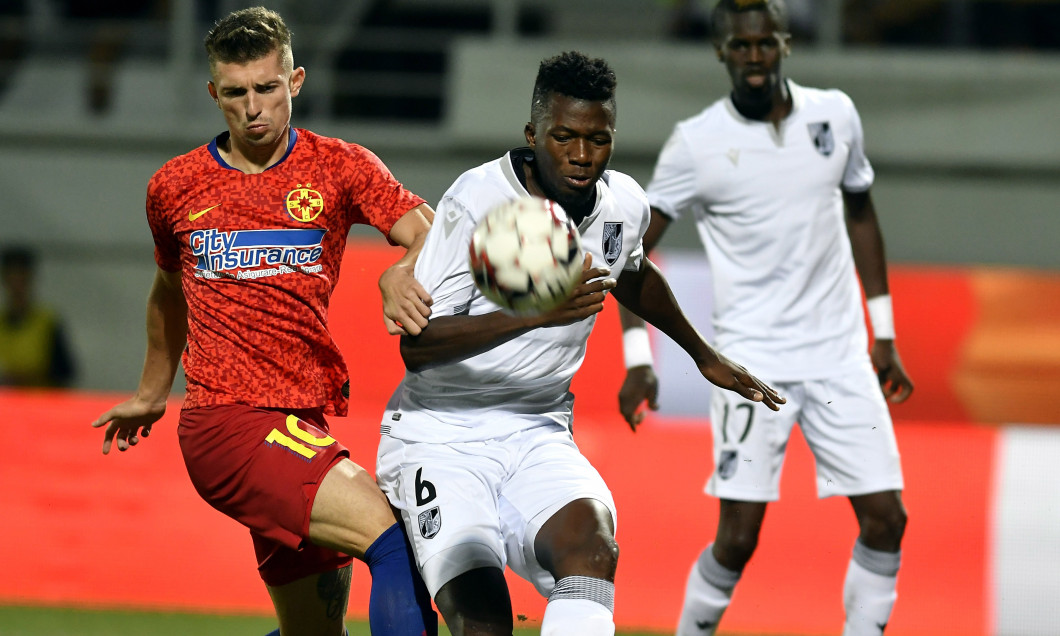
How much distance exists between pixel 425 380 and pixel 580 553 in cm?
69

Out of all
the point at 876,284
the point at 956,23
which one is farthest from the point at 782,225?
the point at 956,23

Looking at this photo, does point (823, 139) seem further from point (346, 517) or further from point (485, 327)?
point (346, 517)

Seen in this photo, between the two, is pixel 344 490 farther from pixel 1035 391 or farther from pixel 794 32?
pixel 794 32

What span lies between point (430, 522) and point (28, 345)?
6604mm

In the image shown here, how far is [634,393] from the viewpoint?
4566 millimetres

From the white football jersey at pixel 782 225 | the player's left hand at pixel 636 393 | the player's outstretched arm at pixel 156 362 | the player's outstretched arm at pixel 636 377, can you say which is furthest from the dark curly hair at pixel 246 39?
the white football jersey at pixel 782 225

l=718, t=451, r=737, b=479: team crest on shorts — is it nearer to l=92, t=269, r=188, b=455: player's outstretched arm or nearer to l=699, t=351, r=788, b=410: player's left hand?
l=699, t=351, r=788, b=410: player's left hand

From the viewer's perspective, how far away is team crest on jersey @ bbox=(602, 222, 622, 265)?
357 cm

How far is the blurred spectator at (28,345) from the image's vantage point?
9.00 metres

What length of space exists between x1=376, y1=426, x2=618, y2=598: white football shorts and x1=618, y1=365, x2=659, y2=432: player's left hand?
2.97ft

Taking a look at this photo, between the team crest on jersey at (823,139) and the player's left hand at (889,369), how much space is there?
2.60 feet

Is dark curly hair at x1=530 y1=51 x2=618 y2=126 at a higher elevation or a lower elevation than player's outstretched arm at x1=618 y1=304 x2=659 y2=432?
higher

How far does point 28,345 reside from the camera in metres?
9.06

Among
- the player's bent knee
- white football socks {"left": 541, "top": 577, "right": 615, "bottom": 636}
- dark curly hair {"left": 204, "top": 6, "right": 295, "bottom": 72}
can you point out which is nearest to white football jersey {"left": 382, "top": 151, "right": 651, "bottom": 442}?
the player's bent knee
